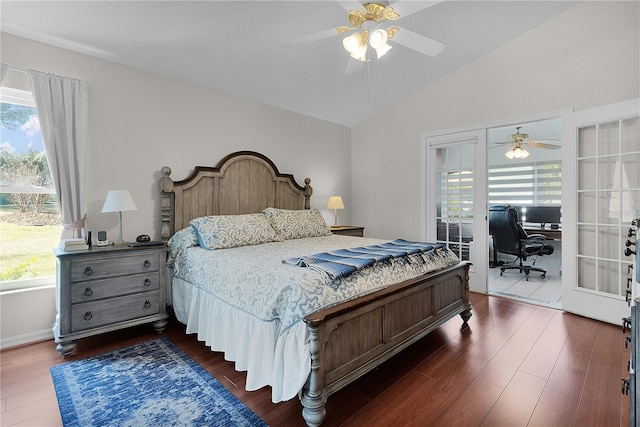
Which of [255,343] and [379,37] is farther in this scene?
[379,37]

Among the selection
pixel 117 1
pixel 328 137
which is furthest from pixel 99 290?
pixel 328 137

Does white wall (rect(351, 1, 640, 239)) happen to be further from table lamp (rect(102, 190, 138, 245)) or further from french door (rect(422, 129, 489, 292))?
table lamp (rect(102, 190, 138, 245))

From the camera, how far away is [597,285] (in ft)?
10.7

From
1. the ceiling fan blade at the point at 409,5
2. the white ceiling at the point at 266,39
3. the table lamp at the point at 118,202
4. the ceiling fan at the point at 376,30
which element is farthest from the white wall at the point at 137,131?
the ceiling fan blade at the point at 409,5

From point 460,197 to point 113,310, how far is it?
13.3 feet

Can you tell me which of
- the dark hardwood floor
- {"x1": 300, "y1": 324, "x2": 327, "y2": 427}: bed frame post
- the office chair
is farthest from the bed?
the office chair

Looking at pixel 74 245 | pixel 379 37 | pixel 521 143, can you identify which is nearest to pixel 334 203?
pixel 379 37

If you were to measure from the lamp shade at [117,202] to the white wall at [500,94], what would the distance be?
3.52m

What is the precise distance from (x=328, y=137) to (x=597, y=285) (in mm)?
3770

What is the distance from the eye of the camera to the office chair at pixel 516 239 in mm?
5062

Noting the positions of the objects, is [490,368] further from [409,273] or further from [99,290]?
[99,290]

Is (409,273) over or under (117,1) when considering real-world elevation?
under

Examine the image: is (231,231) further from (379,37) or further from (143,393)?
(379,37)

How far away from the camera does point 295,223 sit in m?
3.81
